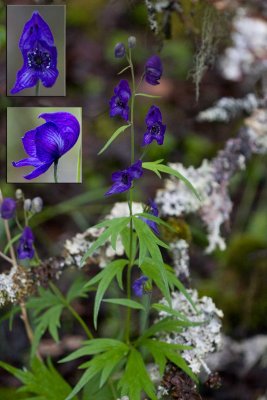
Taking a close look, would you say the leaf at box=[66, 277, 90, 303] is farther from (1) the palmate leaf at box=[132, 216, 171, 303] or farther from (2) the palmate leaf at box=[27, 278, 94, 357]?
(1) the palmate leaf at box=[132, 216, 171, 303]

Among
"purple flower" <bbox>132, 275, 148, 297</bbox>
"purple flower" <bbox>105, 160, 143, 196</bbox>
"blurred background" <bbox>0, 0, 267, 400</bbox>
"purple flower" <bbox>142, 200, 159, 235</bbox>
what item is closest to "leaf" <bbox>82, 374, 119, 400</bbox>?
"purple flower" <bbox>132, 275, 148, 297</bbox>

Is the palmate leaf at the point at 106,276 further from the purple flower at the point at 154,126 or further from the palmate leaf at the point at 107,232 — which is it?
the purple flower at the point at 154,126

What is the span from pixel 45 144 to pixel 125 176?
8.2 inches

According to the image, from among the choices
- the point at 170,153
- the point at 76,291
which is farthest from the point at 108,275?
the point at 170,153

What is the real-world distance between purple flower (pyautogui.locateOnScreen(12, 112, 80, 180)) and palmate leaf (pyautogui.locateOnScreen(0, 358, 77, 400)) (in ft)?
1.71

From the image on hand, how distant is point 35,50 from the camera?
4.99 ft

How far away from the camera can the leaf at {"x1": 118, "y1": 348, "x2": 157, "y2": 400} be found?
1.45 meters

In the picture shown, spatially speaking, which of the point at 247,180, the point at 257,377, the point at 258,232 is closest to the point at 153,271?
the point at 257,377

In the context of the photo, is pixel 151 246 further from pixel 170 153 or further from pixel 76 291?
pixel 170 153

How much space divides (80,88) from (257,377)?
245 cm

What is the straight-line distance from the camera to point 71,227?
3473mm

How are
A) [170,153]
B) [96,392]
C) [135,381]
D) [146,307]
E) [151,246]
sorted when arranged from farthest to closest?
1. [170,153]
2. [96,392]
3. [146,307]
4. [135,381]
5. [151,246]

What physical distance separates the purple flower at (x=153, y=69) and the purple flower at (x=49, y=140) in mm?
187

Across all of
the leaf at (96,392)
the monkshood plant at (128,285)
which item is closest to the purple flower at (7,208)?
the monkshood plant at (128,285)
